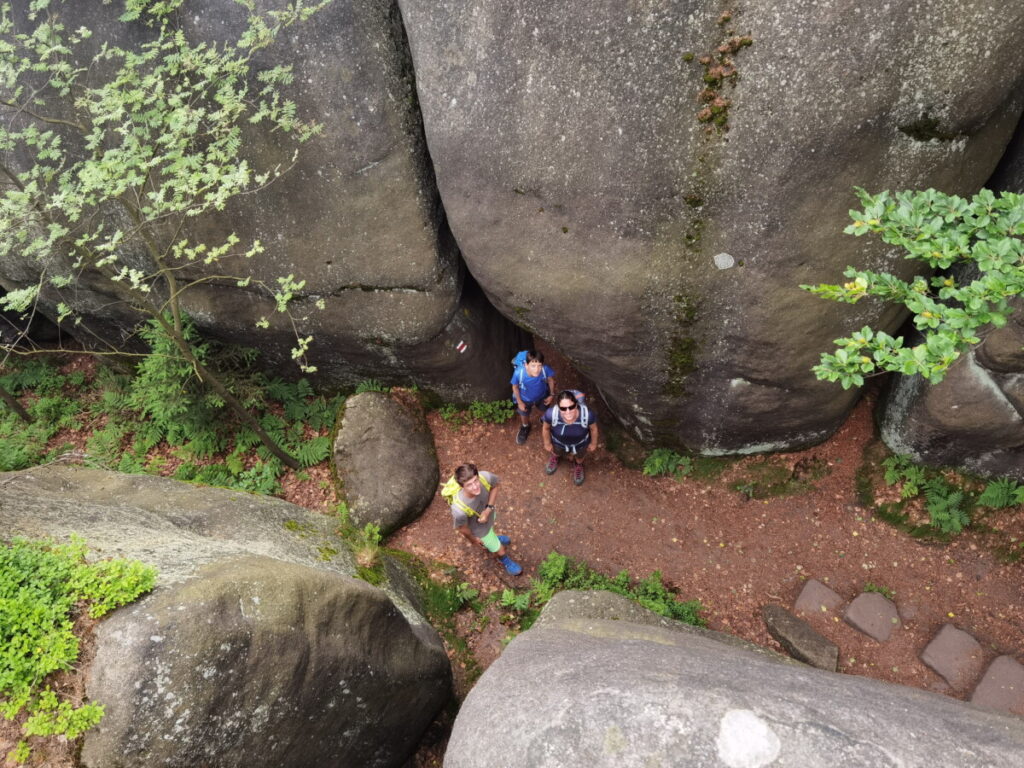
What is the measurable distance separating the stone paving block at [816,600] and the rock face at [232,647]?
5.32m

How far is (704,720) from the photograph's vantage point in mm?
3520

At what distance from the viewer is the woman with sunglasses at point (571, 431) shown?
9.12m

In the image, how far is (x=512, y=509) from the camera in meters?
10.3

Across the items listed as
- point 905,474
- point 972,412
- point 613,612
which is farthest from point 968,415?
point 613,612

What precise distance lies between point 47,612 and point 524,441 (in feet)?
25.2

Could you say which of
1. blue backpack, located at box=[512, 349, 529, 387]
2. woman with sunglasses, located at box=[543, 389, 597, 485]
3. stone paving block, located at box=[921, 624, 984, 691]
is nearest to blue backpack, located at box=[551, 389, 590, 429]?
woman with sunglasses, located at box=[543, 389, 597, 485]

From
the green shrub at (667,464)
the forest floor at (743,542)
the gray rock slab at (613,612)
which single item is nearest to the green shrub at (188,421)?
the forest floor at (743,542)

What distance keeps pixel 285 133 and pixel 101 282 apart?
208 inches

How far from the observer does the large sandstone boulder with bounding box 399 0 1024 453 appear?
19.9ft

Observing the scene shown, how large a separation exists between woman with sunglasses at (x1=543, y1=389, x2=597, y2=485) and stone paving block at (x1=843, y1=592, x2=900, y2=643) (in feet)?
14.7

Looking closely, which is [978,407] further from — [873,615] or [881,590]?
[873,615]

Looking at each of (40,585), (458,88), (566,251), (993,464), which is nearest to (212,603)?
(40,585)

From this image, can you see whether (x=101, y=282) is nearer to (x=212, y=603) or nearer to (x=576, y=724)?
(x=212, y=603)

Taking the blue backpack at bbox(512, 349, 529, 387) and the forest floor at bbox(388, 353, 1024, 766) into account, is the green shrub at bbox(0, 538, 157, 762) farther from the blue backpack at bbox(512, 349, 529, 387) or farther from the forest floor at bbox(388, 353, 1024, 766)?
the blue backpack at bbox(512, 349, 529, 387)
